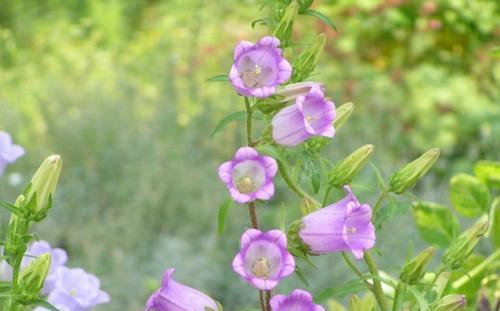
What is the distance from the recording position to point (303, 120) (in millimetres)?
800

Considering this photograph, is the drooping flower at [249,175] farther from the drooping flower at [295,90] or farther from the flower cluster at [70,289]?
the flower cluster at [70,289]

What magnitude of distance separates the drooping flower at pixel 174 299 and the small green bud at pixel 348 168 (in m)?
0.18

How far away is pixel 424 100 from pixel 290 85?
12.5 ft

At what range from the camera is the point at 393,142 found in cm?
430

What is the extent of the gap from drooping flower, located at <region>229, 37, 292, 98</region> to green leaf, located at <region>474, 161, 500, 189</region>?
46cm

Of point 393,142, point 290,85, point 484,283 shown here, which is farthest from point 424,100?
point 290,85

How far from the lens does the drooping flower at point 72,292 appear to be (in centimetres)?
93

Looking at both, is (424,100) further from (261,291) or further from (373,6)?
(261,291)

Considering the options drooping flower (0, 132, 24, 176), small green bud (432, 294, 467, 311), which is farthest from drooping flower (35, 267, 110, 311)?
small green bud (432, 294, 467, 311)

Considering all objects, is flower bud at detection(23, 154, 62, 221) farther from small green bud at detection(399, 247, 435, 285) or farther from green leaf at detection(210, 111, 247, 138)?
small green bud at detection(399, 247, 435, 285)

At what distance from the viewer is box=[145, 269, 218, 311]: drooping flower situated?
763 millimetres

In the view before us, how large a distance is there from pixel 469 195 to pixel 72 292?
53cm

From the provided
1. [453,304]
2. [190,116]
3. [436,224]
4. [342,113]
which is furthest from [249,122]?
[190,116]

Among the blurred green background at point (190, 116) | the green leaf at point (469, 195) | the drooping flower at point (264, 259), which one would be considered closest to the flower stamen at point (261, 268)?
the drooping flower at point (264, 259)
